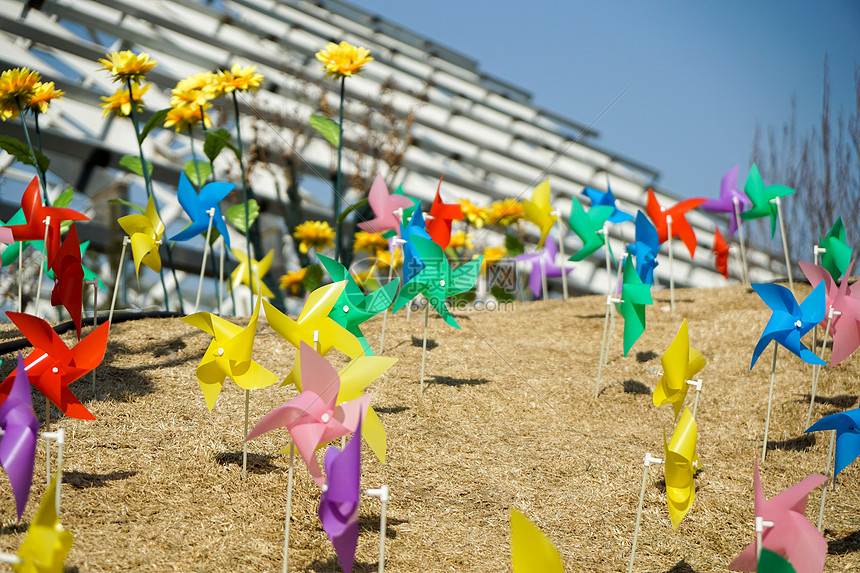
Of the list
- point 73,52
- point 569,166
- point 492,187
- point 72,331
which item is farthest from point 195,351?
point 569,166

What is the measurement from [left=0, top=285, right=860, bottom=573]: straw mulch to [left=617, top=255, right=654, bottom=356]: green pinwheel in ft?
1.40

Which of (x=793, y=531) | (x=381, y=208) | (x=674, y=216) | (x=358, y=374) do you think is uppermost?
(x=674, y=216)

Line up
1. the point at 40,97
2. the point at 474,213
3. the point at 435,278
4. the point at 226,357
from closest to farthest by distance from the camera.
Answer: the point at 226,357
the point at 435,278
the point at 40,97
the point at 474,213

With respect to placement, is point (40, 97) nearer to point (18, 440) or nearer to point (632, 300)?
point (18, 440)

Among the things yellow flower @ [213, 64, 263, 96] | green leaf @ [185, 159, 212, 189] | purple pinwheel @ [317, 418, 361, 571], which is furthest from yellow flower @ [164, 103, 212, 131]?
purple pinwheel @ [317, 418, 361, 571]

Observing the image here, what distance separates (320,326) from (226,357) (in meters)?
0.36

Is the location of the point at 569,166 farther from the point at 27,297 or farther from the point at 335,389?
the point at 335,389

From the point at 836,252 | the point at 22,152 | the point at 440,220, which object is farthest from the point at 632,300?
Answer: the point at 22,152

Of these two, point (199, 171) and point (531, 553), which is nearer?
point (531, 553)

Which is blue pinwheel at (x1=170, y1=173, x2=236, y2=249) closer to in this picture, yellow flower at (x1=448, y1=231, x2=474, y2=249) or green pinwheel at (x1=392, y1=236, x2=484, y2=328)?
green pinwheel at (x1=392, y1=236, x2=484, y2=328)

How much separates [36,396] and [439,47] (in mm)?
15572

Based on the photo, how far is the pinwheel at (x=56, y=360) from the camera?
2.42 meters

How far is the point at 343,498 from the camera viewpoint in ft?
6.44

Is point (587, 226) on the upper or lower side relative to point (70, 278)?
upper
